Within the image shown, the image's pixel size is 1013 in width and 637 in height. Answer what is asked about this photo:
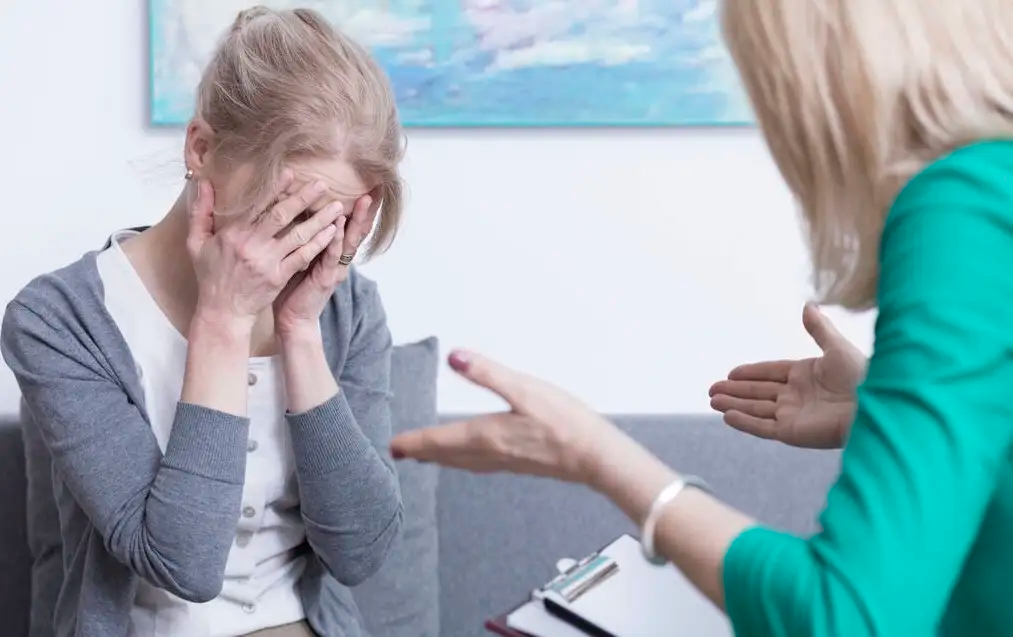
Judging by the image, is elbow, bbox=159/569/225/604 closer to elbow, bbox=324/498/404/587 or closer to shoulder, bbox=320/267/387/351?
elbow, bbox=324/498/404/587

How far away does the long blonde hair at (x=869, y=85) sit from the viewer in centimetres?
62

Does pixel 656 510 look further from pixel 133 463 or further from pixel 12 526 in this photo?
pixel 12 526

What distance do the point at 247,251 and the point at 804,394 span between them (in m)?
0.61

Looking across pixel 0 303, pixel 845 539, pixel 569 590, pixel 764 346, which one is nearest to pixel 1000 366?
pixel 845 539

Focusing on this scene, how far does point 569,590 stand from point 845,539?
2.34ft

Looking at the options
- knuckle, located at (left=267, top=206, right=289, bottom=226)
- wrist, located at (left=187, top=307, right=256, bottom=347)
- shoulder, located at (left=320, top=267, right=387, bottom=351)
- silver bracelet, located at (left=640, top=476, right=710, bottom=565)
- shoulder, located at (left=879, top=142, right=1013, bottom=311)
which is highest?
shoulder, located at (left=879, top=142, right=1013, bottom=311)

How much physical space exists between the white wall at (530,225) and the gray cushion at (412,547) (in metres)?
0.21

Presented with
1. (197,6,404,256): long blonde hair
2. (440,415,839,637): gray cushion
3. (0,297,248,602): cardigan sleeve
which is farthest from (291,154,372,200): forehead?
(440,415,839,637): gray cushion

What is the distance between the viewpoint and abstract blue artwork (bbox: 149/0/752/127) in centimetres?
A: 160

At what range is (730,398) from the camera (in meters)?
1.02

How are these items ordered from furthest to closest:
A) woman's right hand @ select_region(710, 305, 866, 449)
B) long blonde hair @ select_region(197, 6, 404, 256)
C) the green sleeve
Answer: long blonde hair @ select_region(197, 6, 404, 256), woman's right hand @ select_region(710, 305, 866, 449), the green sleeve

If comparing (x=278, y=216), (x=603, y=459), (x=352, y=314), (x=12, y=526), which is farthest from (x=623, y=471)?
(x=12, y=526)

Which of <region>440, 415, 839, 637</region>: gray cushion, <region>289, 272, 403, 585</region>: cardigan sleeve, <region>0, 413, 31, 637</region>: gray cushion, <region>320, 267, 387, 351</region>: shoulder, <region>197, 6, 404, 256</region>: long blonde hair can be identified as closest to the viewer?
<region>197, 6, 404, 256</region>: long blonde hair

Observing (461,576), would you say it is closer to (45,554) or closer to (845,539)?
(45,554)
